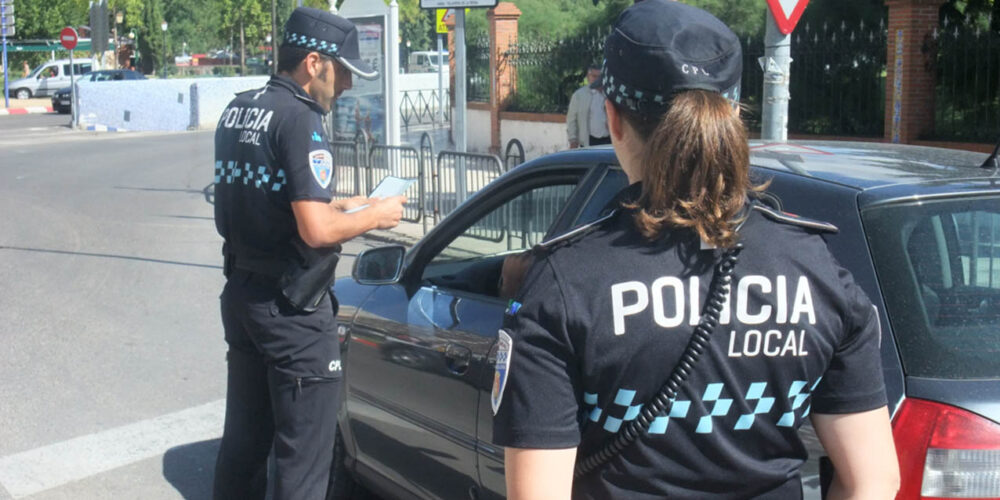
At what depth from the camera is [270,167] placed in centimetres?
322

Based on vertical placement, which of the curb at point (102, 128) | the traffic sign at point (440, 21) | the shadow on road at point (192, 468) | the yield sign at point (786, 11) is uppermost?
the traffic sign at point (440, 21)

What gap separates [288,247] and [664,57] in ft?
6.38

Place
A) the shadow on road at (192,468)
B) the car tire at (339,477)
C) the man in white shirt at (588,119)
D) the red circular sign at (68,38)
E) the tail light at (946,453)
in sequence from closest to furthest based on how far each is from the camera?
the tail light at (946,453)
the car tire at (339,477)
the shadow on road at (192,468)
the man in white shirt at (588,119)
the red circular sign at (68,38)

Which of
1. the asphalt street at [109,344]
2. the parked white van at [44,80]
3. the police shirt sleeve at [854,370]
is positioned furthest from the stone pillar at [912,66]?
the parked white van at [44,80]

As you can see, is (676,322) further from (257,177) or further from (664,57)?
(257,177)

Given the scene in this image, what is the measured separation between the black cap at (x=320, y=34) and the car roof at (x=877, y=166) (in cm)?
76

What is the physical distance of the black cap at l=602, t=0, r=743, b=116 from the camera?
161cm

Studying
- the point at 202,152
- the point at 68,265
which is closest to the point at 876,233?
the point at 68,265

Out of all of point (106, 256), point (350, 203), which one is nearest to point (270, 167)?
point (350, 203)

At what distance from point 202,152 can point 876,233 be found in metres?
23.2

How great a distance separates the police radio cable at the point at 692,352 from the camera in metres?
1.57

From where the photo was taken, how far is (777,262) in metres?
1.63

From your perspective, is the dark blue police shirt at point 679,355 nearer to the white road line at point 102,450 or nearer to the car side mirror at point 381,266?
the car side mirror at point 381,266

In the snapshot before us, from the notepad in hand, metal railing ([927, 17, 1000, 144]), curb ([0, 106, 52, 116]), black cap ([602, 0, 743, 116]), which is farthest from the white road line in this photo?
curb ([0, 106, 52, 116])
